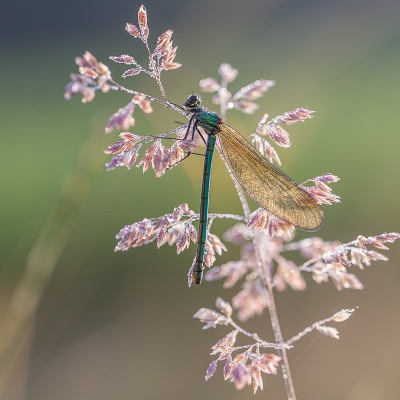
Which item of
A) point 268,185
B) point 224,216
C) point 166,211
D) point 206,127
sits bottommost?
point 224,216

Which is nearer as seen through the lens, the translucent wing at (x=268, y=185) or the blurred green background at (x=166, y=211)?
the translucent wing at (x=268, y=185)

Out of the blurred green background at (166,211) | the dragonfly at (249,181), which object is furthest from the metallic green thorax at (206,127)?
the blurred green background at (166,211)

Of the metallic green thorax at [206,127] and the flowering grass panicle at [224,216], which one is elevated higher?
the metallic green thorax at [206,127]

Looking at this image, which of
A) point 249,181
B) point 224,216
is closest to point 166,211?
point 249,181

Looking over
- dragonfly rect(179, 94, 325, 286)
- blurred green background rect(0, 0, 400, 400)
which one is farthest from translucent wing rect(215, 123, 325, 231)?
blurred green background rect(0, 0, 400, 400)

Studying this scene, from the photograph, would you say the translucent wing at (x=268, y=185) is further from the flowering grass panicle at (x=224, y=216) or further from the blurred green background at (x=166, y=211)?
the blurred green background at (x=166, y=211)

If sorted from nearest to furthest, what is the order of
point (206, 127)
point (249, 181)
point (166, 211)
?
point (249, 181)
point (206, 127)
point (166, 211)

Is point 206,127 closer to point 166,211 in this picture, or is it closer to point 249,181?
point 249,181

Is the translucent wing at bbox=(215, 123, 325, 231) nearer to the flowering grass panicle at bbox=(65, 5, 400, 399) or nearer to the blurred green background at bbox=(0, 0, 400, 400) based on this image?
the flowering grass panicle at bbox=(65, 5, 400, 399)
